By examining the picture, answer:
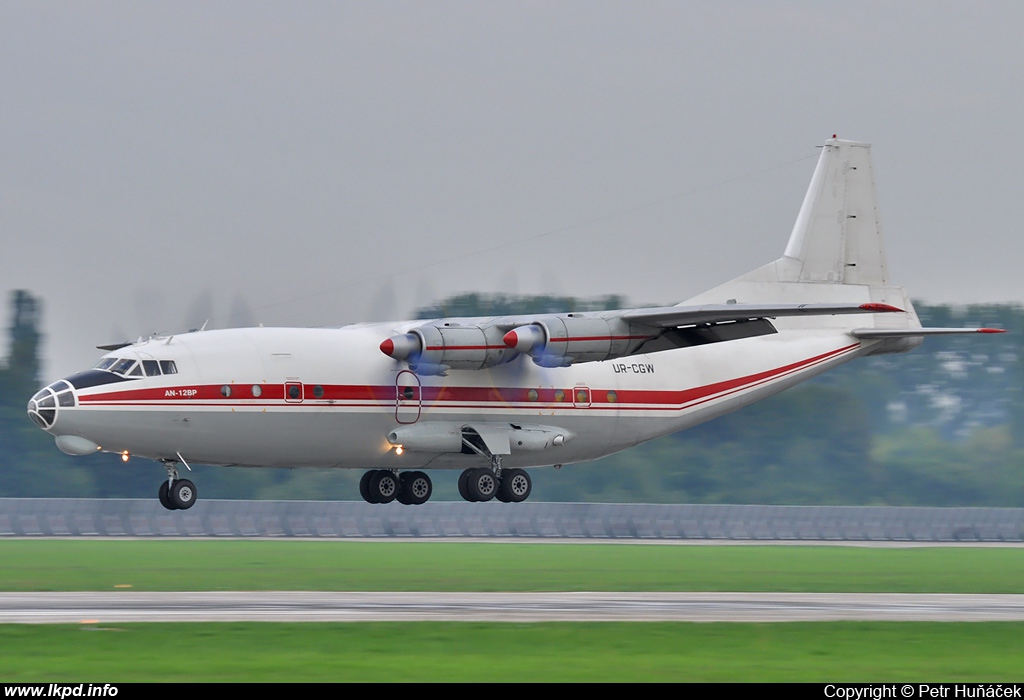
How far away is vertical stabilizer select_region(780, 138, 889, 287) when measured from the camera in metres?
36.7

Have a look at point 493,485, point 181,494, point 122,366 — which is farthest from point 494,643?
point 122,366

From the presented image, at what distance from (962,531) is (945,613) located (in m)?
28.4

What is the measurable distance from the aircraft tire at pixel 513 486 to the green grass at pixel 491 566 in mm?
2047

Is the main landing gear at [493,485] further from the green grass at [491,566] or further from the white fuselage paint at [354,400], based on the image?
the green grass at [491,566]

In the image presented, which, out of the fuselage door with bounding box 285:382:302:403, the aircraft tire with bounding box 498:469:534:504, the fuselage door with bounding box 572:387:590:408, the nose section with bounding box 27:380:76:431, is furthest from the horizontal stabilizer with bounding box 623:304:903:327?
the nose section with bounding box 27:380:76:431

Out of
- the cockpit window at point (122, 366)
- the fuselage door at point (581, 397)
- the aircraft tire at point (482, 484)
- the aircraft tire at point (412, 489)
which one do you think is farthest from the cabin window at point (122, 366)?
the fuselage door at point (581, 397)

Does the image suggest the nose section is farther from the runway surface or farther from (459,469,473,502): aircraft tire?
(459,469,473,502): aircraft tire

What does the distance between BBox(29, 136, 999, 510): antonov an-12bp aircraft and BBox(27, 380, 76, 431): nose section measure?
0.13 ft

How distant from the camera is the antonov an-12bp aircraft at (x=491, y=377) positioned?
28578 mm

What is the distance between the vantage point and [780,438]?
236 ft

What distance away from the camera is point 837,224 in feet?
121

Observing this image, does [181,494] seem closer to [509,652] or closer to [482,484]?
[482,484]
